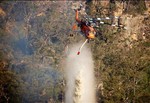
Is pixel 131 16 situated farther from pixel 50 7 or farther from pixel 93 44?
pixel 50 7

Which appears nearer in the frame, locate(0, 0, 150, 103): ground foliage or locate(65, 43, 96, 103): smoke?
locate(0, 0, 150, 103): ground foliage

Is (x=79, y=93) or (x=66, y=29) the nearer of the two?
(x=79, y=93)

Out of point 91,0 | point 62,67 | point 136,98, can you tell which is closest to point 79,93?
point 62,67

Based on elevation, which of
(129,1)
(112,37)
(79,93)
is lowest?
(79,93)

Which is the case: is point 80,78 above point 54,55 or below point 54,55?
below

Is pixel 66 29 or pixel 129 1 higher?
pixel 129 1

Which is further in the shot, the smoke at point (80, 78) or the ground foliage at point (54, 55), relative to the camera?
the smoke at point (80, 78)

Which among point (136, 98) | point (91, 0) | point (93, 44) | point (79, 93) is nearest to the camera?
point (136, 98)

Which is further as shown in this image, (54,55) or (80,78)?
(54,55)
